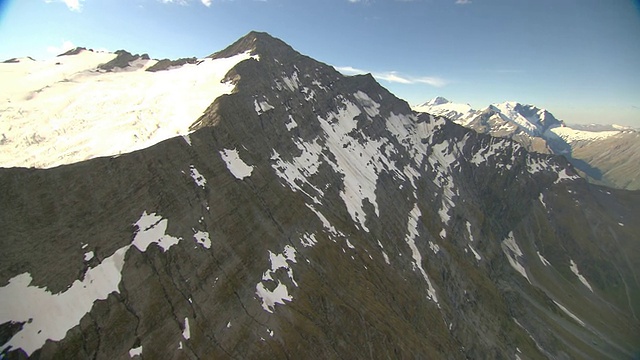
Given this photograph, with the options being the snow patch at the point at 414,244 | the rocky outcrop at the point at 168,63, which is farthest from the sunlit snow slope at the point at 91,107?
the snow patch at the point at 414,244

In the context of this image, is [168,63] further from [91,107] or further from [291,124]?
[291,124]

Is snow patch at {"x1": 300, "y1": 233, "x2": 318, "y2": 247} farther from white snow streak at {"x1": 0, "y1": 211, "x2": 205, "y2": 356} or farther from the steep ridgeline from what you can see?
white snow streak at {"x1": 0, "y1": 211, "x2": 205, "y2": 356}

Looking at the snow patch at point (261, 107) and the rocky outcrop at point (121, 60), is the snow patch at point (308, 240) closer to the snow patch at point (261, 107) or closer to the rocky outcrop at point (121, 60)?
the snow patch at point (261, 107)

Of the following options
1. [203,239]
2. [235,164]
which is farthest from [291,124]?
[203,239]

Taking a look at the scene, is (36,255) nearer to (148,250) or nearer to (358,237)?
(148,250)

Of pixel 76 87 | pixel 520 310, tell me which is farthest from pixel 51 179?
pixel 520 310
